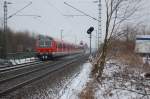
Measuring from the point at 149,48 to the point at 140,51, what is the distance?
170 centimetres

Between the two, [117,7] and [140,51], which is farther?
[140,51]

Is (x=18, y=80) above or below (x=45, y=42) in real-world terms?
below

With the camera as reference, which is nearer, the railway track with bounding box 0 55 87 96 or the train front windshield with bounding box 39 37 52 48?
the railway track with bounding box 0 55 87 96

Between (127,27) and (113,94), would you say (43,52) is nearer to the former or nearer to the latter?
(127,27)

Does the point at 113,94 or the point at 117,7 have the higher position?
the point at 117,7

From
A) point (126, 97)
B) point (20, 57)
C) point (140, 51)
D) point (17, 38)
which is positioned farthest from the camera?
point (17, 38)

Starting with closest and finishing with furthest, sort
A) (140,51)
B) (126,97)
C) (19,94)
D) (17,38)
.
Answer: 1. (126,97)
2. (19,94)
3. (140,51)
4. (17,38)

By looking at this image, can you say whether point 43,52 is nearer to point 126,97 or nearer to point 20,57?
point 20,57

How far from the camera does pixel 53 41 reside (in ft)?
153

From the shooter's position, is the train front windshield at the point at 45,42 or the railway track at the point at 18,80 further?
the train front windshield at the point at 45,42

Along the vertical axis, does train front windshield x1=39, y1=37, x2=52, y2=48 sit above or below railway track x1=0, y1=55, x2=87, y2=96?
above

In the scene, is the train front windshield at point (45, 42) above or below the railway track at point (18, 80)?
above

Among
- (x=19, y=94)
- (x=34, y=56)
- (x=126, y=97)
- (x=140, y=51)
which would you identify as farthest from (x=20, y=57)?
(x=126, y=97)

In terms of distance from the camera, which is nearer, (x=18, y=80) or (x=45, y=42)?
(x=18, y=80)
